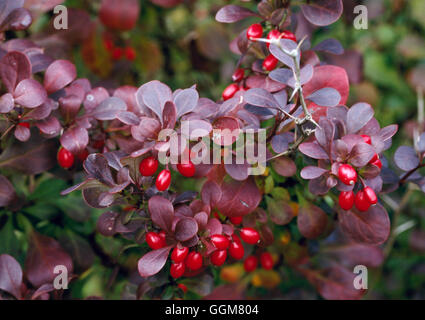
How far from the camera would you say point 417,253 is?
58.3 inches

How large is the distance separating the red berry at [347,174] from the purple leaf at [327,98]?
119 millimetres

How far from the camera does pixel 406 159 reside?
2.89ft

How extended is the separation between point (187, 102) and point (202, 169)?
142 mm

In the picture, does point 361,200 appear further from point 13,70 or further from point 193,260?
point 13,70

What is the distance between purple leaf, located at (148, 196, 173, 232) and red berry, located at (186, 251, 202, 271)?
2.7 inches

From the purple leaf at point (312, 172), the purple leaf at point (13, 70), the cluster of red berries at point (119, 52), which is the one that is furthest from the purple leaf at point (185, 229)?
the cluster of red berries at point (119, 52)

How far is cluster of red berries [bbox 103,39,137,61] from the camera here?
1.67m

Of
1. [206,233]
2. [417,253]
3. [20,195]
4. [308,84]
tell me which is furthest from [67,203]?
[417,253]

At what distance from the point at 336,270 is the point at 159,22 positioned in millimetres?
1243

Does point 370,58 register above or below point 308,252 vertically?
above

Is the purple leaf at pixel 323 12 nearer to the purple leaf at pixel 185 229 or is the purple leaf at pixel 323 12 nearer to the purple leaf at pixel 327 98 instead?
the purple leaf at pixel 327 98

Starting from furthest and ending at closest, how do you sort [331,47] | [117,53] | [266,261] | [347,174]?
[117,53] → [266,261] → [331,47] → [347,174]

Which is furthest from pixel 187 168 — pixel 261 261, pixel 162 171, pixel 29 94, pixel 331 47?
pixel 261 261
